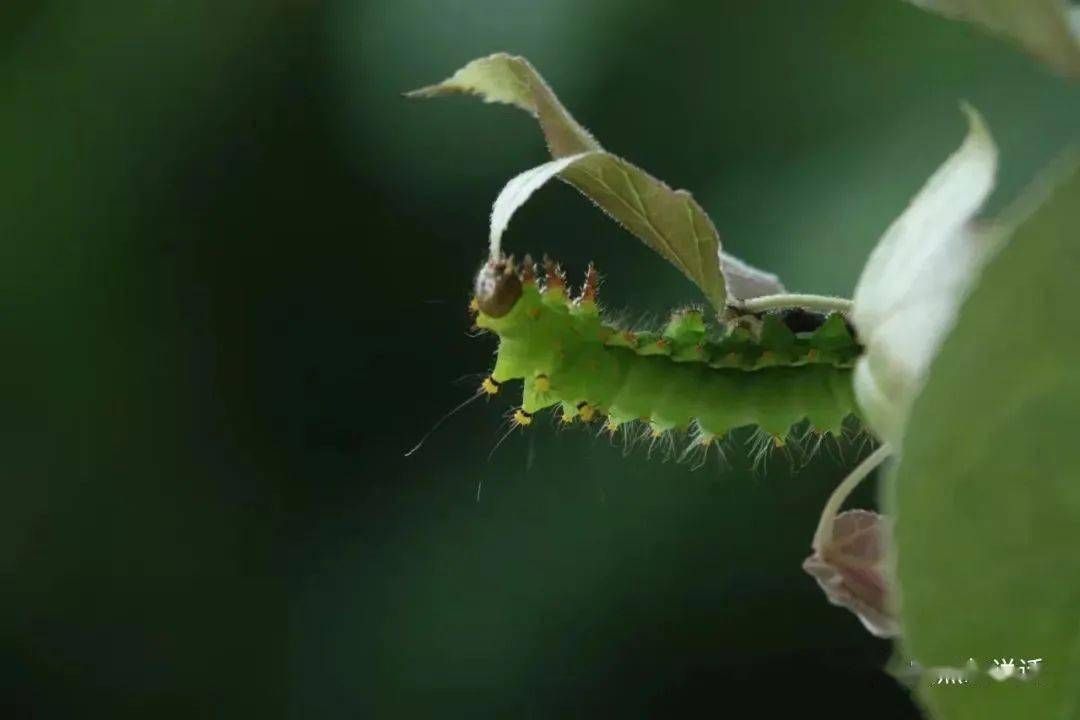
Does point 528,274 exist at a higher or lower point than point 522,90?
lower

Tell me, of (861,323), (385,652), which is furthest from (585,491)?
(861,323)

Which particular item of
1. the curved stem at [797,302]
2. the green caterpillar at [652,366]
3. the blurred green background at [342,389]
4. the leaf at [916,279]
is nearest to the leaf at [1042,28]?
the leaf at [916,279]

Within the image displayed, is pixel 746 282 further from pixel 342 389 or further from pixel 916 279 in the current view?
pixel 342 389

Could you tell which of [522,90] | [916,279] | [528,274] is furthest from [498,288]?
[916,279]

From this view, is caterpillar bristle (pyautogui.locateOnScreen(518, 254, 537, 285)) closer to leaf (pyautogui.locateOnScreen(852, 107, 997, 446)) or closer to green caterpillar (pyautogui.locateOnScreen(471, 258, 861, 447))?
green caterpillar (pyautogui.locateOnScreen(471, 258, 861, 447))

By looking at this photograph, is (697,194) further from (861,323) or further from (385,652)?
(861,323)

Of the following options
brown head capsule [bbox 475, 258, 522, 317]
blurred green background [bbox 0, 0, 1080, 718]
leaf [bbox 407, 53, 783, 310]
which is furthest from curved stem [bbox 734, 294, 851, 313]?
blurred green background [bbox 0, 0, 1080, 718]
